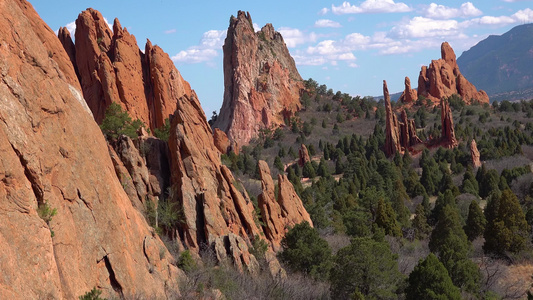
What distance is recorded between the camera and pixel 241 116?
111062mm

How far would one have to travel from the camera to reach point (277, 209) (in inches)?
1624

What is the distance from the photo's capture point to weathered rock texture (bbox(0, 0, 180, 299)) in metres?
14.4

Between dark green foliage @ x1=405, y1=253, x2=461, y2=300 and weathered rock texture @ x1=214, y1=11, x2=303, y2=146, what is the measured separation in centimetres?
7982

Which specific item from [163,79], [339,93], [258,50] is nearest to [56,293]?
[163,79]

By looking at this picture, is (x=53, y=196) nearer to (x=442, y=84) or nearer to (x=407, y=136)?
(x=407, y=136)

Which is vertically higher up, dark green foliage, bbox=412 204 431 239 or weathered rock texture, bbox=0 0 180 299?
weathered rock texture, bbox=0 0 180 299

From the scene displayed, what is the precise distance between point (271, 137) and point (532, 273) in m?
75.8

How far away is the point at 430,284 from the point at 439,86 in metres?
111

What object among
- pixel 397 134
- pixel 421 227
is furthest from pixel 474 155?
pixel 421 227

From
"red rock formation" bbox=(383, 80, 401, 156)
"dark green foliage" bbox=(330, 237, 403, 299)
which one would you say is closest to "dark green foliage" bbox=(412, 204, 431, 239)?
"dark green foliage" bbox=(330, 237, 403, 299)

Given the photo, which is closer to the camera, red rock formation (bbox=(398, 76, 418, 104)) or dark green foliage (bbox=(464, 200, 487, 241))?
dark green foliage (bbox=(464, 200, 487, 241))

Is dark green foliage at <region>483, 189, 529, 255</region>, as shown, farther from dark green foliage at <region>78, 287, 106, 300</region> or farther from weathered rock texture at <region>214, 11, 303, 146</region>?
weathered rock texture at <region>214, 11, 303, 146</region>

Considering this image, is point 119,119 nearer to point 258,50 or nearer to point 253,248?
point 253,248

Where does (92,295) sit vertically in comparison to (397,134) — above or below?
above
